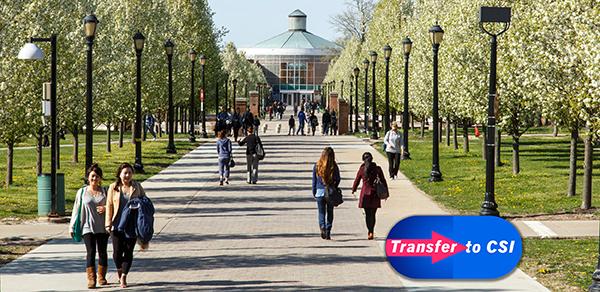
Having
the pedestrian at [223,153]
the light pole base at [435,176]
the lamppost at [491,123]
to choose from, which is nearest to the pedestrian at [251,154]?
the pedestrian at [223,153]

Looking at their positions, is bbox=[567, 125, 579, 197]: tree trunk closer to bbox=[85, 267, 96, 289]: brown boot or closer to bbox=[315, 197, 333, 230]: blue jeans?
bbox=[315, 197, 333, 230]: blue jeans

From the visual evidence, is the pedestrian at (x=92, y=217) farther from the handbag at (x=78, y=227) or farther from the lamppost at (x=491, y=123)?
the lamppost at (x=491, y=123)

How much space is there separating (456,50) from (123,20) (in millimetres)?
19156

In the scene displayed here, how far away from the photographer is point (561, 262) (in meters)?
18.2

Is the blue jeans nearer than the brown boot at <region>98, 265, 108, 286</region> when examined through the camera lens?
No

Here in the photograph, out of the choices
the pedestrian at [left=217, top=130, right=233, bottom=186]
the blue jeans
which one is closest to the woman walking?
the blue jeans

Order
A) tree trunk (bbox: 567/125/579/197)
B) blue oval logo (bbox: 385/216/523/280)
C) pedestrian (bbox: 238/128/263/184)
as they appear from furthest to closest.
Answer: pedestrian (bbox: 238/128/263/184) < tree trunk (bbox: 567/125/579/197) < blue oval logo (bbox: 385/216/523/280)

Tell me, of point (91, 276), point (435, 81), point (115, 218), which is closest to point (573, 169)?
point (435, 81)

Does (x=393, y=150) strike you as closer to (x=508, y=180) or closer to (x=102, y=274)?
(x=508, y=180)

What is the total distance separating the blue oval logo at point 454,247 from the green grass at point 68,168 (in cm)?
1215

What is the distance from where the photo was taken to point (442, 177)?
36.9 m

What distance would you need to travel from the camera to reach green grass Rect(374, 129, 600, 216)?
2753 cm

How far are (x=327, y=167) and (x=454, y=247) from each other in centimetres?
865

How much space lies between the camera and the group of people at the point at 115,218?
1578 cm
